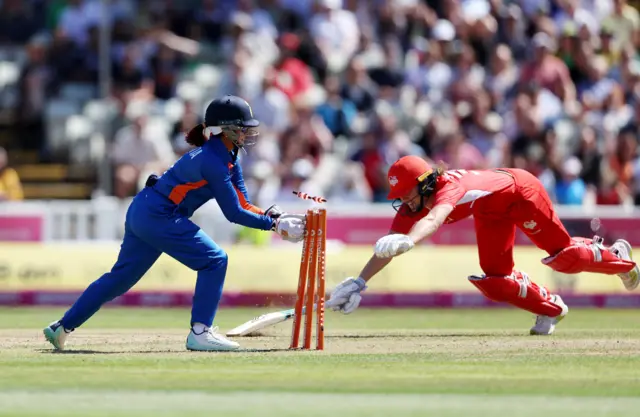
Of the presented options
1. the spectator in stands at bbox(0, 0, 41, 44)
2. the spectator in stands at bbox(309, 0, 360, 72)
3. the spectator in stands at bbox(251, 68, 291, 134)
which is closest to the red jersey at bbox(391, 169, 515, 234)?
the spectator in stands at bbox(251, 68, 291, 134)

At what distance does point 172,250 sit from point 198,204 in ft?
1.32

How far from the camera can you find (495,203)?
448 inches

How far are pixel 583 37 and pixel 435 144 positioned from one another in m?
2.85

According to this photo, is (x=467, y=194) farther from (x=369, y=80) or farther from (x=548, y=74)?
(x=369, y=80)

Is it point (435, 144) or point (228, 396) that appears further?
point (435, 144)

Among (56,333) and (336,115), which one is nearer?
(56,333)

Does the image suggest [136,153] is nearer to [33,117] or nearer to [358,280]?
[33,117]

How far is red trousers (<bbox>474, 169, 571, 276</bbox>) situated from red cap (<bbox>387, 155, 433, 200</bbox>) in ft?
2.72

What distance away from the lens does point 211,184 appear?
10.2m

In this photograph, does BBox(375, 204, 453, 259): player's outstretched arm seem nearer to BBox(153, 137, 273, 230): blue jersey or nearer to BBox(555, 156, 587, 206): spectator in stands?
BBox(153, 137, 273, 230): blue jersey

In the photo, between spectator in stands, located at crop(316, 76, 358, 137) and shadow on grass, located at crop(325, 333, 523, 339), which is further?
spectator in stands, located at crop(316, 76, 358, 137)

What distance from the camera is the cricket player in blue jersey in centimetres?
1022

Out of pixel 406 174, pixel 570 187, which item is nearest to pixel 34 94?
pixel 570 187

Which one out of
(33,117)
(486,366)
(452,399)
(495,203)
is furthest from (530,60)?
(452,399)
